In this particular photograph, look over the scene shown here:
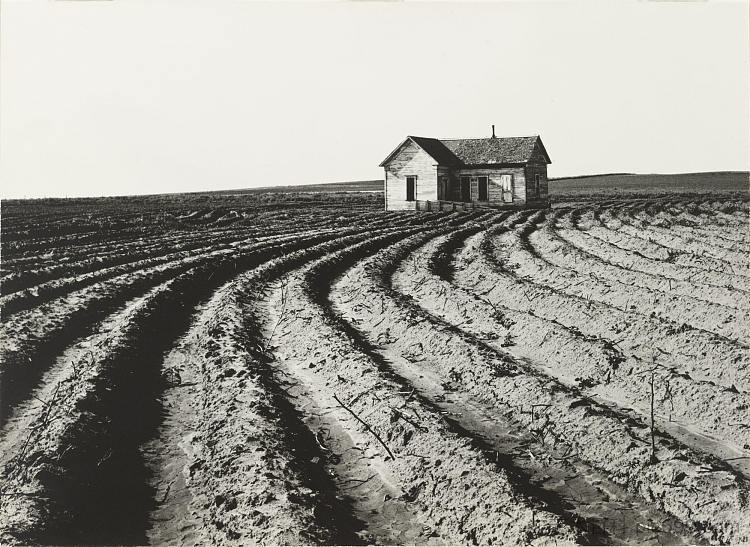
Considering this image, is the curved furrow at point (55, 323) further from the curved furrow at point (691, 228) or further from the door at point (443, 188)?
the door at point (443, 188)

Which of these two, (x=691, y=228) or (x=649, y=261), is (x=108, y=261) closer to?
(x=649, y=261)

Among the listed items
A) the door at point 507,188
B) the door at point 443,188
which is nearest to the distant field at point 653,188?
the door at point 507,188

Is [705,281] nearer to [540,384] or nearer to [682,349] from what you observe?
[682,349]

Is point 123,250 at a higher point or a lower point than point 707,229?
higher

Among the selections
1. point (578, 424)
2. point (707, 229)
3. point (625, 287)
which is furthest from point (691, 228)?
point (578, 424)

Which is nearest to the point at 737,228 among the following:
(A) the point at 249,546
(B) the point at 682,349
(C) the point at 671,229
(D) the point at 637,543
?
(C) the point at 671,229

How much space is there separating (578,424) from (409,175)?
28.7m

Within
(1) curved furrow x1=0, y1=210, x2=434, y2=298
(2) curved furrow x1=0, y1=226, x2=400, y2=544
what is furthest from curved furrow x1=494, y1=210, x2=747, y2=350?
(1) curved furrow x1=0, y1=210, x2=434, y2=298

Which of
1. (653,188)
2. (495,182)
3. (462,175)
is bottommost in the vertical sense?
(653,188)

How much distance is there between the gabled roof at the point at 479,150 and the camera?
111ft

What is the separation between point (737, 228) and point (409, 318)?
14485 mm

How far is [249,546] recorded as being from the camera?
165 inches

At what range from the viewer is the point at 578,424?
577 centimetres

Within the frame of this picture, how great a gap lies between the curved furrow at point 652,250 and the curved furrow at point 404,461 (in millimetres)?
6613
